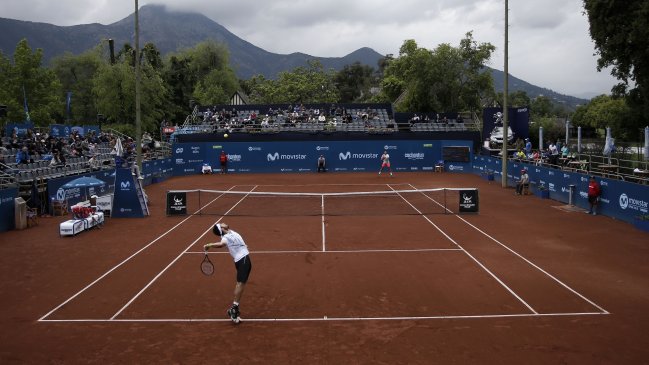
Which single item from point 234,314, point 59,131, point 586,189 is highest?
point 59,131

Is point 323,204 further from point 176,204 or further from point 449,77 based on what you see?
point 449,77

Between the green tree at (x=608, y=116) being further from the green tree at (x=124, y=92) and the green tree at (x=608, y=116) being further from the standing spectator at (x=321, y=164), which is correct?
the green tree at (x=124, y=92)

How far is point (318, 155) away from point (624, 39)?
26494 mm

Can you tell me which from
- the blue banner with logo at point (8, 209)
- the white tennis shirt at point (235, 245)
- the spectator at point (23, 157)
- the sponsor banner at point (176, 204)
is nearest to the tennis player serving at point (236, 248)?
the white tennis shirt at point (235, 245)

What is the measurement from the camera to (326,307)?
12000mm

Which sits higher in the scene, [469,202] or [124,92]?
[124,92]

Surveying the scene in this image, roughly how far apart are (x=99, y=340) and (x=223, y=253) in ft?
24.0

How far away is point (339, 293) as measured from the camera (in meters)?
13.0

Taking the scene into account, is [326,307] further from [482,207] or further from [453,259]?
[482,207]

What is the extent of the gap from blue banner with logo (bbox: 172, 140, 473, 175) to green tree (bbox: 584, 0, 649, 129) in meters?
15.8

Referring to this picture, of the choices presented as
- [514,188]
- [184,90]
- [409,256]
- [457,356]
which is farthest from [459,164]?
[184,90]

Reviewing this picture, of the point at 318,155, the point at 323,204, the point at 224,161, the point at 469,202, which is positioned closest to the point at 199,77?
the point at 224,161

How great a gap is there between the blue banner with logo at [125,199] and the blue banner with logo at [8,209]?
13.4ft

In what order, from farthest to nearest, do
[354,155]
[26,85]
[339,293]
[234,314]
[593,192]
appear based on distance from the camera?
[26,85], [354,155], [593,192], [339,293], [234,314]
